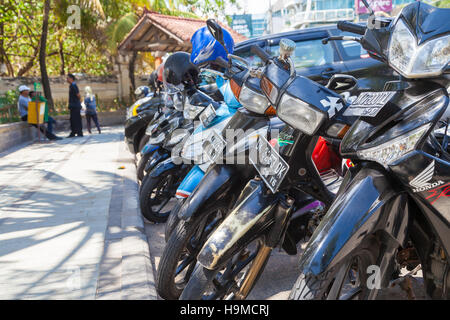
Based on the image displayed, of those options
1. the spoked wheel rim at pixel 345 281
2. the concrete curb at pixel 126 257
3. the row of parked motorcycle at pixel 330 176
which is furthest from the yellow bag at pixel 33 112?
the spoked wheel rim at pixel 345 281

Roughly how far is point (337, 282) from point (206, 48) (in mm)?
2413

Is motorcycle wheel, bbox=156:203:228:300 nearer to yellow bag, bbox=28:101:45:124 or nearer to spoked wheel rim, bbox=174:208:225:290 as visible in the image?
spoked wheel rim, bbox=174:208:225:290

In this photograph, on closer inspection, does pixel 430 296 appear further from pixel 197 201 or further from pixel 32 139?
pixel 32 139

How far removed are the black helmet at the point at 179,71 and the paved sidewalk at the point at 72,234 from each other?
1.39 metres

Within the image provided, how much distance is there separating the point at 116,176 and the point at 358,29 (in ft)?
17.5

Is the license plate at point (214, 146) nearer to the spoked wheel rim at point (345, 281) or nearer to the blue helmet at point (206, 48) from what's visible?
the blue helmet at point (206, 48)

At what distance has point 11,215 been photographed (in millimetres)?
4750

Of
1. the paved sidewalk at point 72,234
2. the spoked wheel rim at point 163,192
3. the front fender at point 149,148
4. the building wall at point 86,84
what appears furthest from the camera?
the building wall at point 86,84

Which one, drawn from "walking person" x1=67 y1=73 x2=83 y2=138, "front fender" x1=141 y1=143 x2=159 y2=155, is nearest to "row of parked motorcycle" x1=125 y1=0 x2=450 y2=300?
"front fender" x1=141 y1=143 x2=159 y2=155

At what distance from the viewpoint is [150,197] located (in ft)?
14.4

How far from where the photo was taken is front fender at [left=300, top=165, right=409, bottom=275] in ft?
5.16

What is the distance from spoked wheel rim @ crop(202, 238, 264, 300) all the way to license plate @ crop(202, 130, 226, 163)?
0.56 m

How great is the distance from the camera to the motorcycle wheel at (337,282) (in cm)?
160

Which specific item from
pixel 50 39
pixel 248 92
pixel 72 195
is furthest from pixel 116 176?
pixel 50 39
